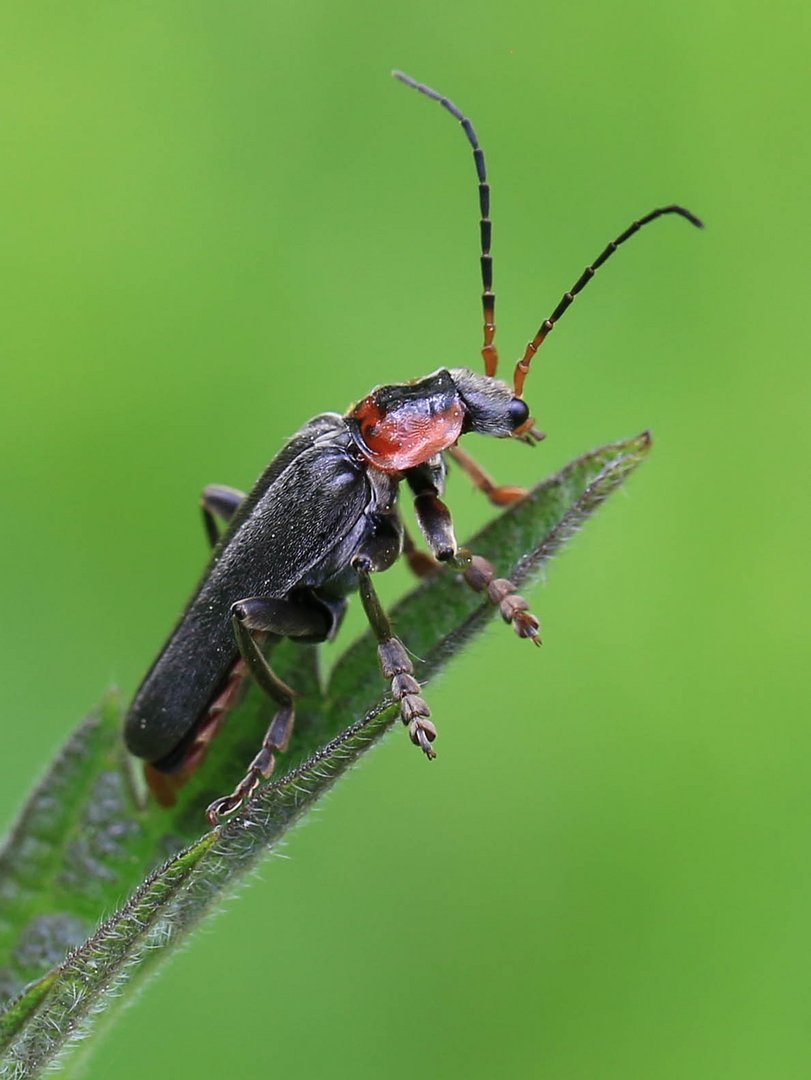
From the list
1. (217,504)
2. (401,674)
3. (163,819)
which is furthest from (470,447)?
(163,819)

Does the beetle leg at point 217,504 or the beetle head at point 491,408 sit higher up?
the beetle head at point 491,408

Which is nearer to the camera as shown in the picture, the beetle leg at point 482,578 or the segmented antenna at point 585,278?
the beetle leg at point 482,578

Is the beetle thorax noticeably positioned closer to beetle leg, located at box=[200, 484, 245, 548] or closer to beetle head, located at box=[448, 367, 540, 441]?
beetle head, located at box=[448, 367, 540, 441]

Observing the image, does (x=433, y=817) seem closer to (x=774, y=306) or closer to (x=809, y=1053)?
(x=809, y=1053)

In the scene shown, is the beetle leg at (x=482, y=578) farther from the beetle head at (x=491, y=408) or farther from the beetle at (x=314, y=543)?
the beetle head at (x=491, y=408)

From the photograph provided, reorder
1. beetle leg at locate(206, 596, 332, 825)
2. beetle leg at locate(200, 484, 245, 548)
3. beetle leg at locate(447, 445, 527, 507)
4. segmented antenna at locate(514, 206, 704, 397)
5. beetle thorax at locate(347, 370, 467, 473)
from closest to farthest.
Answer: beetle leg at locate(206, 596, 332, 825)
segmented antenna at locate(514, 206, 704, 397)
beetle thorax at locate(347, 370, 467, 473)
beetle leg at locate(447, 445, 527, 507)
beetle leg at locate(200, 484, 245, 548)

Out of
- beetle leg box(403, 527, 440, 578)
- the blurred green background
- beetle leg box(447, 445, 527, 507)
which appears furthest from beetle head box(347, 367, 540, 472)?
the blurred green background

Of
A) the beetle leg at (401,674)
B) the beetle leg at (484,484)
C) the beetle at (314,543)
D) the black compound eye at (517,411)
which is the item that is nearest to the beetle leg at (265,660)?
the beetle at (314,543)
